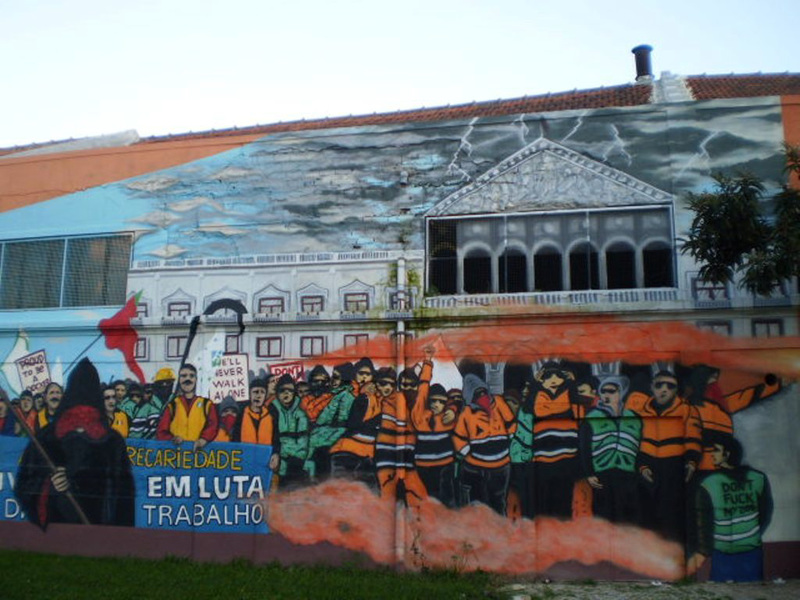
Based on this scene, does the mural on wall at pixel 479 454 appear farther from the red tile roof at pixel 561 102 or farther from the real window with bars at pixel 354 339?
the red tile roof at pixel 561 102

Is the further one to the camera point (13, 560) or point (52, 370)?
point (52, 370)

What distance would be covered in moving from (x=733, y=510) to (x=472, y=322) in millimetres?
4163

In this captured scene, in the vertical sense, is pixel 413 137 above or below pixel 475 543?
above

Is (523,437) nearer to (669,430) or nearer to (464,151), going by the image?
(669,430)

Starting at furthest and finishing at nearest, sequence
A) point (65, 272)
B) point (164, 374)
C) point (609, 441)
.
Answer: point (65, 272) < point (164, 374) < point (609, 441)

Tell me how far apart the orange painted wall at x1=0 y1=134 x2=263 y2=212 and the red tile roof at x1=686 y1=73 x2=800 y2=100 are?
7.29 m

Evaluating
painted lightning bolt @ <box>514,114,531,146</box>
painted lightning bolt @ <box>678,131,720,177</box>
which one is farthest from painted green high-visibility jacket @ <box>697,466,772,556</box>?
painted lightning bolt @ <box>514,114,531,146</box>

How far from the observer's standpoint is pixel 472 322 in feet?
34.9

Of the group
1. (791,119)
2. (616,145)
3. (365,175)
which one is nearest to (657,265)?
(616,145)

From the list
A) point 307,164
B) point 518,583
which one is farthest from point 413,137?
point 518,583

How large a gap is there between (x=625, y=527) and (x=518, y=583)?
1.59 metres

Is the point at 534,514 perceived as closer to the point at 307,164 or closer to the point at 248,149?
the point at 307,164

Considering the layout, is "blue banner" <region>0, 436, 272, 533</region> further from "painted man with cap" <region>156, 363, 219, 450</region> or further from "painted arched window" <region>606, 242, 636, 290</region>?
"painted arched window" <region>606, 242, 636, 290</region>

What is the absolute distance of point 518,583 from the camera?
32.3ft
